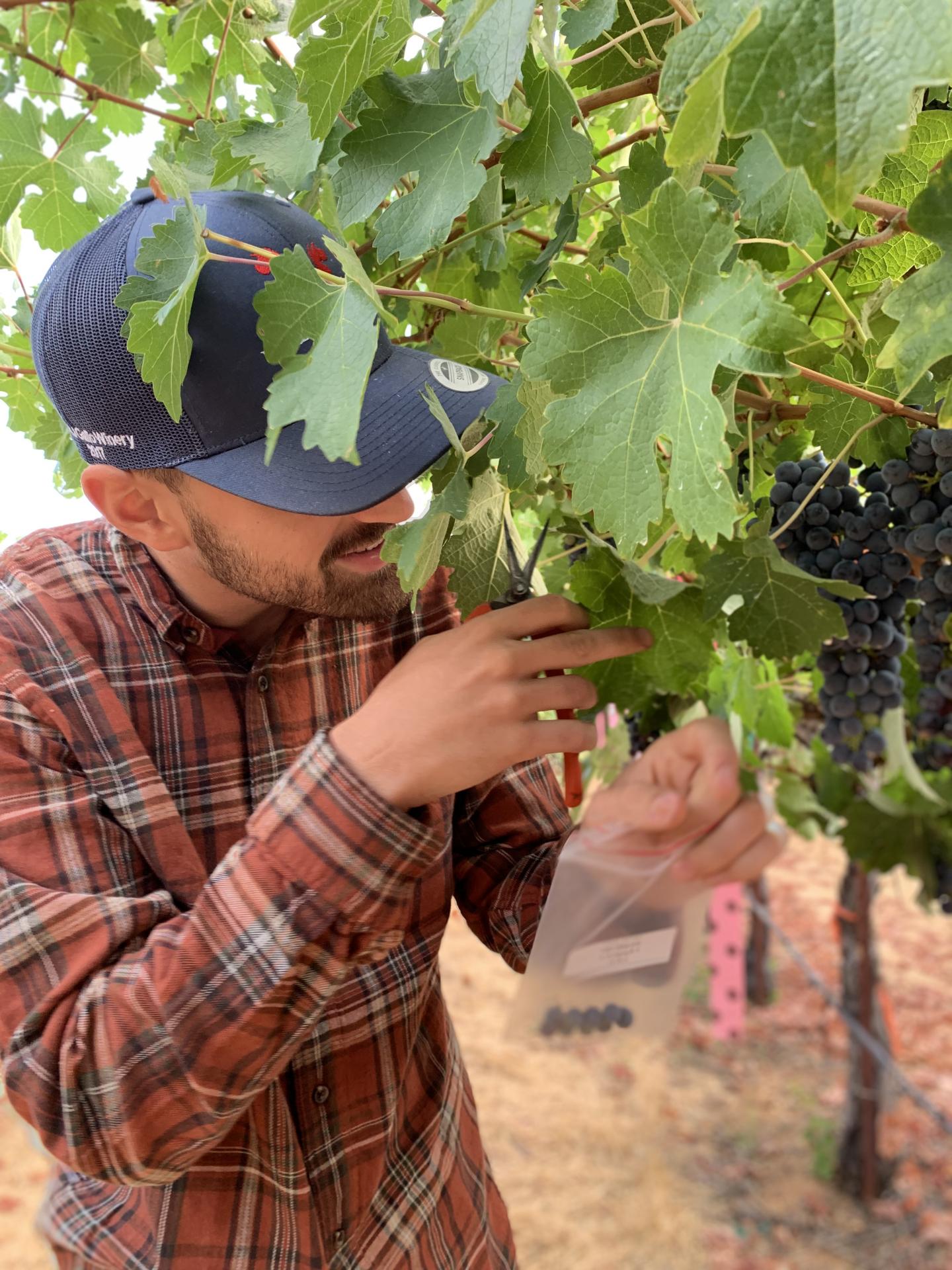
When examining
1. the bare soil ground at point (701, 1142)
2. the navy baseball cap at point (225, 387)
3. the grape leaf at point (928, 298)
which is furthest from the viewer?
the bare soil ground at point (701, 1142)

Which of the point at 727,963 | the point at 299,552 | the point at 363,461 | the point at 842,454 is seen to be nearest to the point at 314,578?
the point at 299,552

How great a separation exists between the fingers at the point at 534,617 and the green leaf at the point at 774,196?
341 millimetres

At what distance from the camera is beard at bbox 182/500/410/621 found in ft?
3.26

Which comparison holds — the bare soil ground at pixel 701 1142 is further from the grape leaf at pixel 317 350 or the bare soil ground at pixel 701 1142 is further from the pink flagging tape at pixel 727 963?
the grape leaf at pixel 317 350

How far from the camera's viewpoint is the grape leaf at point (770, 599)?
861 millimetres

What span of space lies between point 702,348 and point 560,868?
0.57 metres

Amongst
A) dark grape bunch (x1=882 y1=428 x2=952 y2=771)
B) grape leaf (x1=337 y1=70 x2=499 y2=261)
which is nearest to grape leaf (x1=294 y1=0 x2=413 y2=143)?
grape leaf (x1=337 y1=70 x2=499 y2=261)

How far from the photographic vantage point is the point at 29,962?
851 millimetres

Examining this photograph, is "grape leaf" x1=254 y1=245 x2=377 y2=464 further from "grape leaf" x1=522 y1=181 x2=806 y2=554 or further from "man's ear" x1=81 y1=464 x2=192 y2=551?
"man's ear" x1=81 y1=464 x2=192 y2=551

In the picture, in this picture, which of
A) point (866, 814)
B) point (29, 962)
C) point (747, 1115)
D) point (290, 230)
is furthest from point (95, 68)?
point (747, 1115)

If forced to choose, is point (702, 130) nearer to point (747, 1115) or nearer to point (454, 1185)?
point (454, 1185)

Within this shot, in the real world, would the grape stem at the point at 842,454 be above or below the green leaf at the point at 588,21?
below

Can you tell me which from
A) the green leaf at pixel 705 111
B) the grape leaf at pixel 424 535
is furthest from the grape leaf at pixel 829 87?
the grape leaf at pixel 424 535

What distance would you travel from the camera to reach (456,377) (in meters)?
0.96
